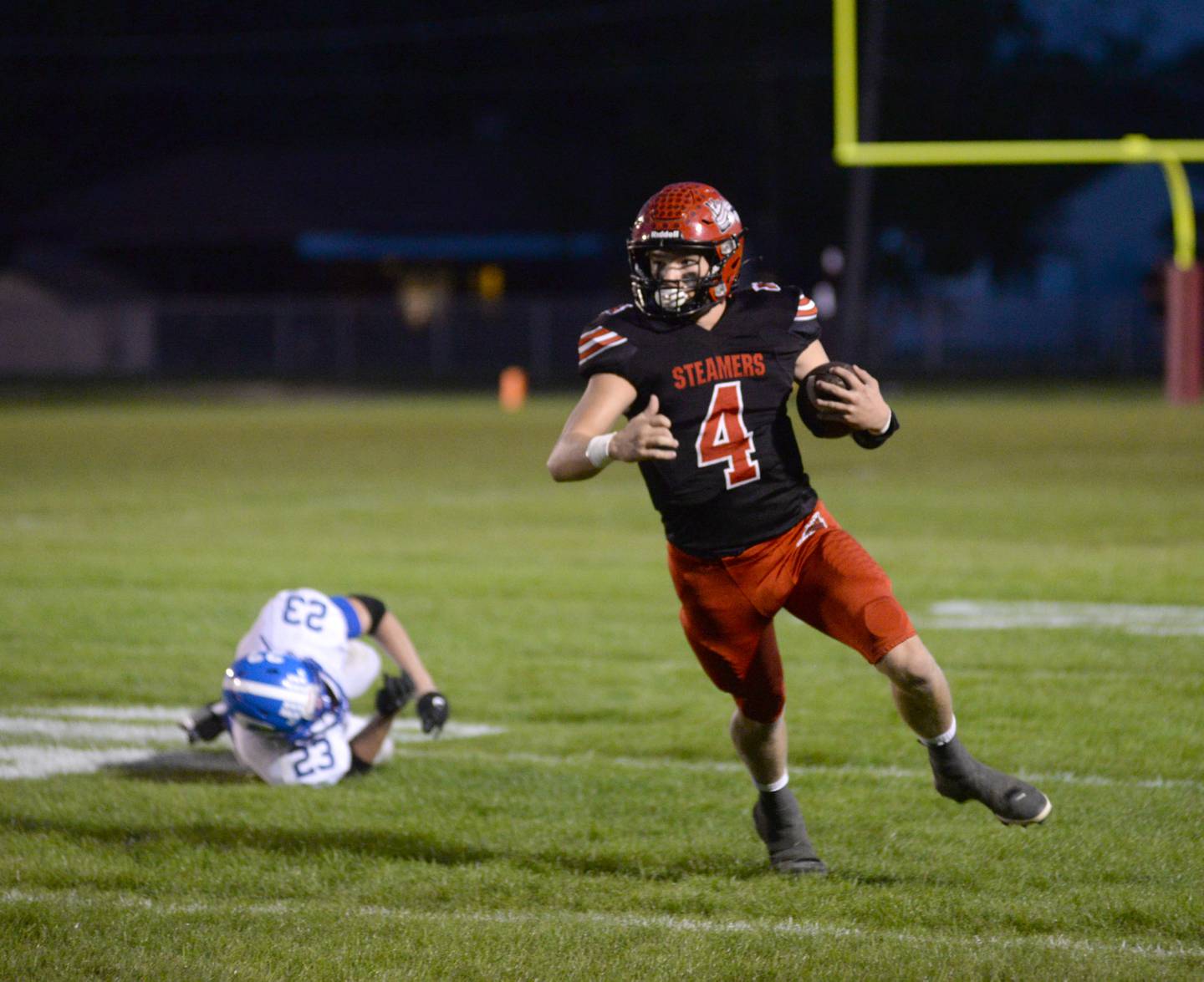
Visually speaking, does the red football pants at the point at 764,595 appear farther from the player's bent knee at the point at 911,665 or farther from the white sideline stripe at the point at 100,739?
the white sideline stripe at the point at 100,739

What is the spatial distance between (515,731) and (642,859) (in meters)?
1.80

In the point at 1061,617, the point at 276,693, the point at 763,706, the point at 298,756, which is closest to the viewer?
the point at 763,706

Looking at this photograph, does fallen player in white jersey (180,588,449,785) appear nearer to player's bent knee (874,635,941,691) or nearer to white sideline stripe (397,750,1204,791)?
white sideline stripe (397,750,1204,791)

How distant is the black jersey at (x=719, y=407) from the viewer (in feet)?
15.5

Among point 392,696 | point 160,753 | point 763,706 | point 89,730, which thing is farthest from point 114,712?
point 763,706

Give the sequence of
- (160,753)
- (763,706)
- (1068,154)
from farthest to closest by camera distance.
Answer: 1. (1068,154)
2. (160,753)
3. (763,706)

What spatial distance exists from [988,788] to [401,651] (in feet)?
7.78

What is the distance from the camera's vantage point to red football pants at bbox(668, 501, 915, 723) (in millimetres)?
4734

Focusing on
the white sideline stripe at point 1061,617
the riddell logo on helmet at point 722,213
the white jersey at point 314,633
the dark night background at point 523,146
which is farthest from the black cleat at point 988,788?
the dark night background at point 523,146

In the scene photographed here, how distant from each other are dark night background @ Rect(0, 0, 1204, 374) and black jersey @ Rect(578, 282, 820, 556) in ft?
122

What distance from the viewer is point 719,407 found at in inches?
188

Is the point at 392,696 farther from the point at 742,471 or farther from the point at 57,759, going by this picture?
the point at 742,471

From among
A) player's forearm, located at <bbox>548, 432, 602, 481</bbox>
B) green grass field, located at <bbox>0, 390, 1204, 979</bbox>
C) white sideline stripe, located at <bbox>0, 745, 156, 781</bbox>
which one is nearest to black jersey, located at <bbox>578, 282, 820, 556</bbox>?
player's forearm, located at <bbox>548, 432, 602, 481</bbox>

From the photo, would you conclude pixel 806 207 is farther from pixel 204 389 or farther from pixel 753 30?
pixel 204 389
